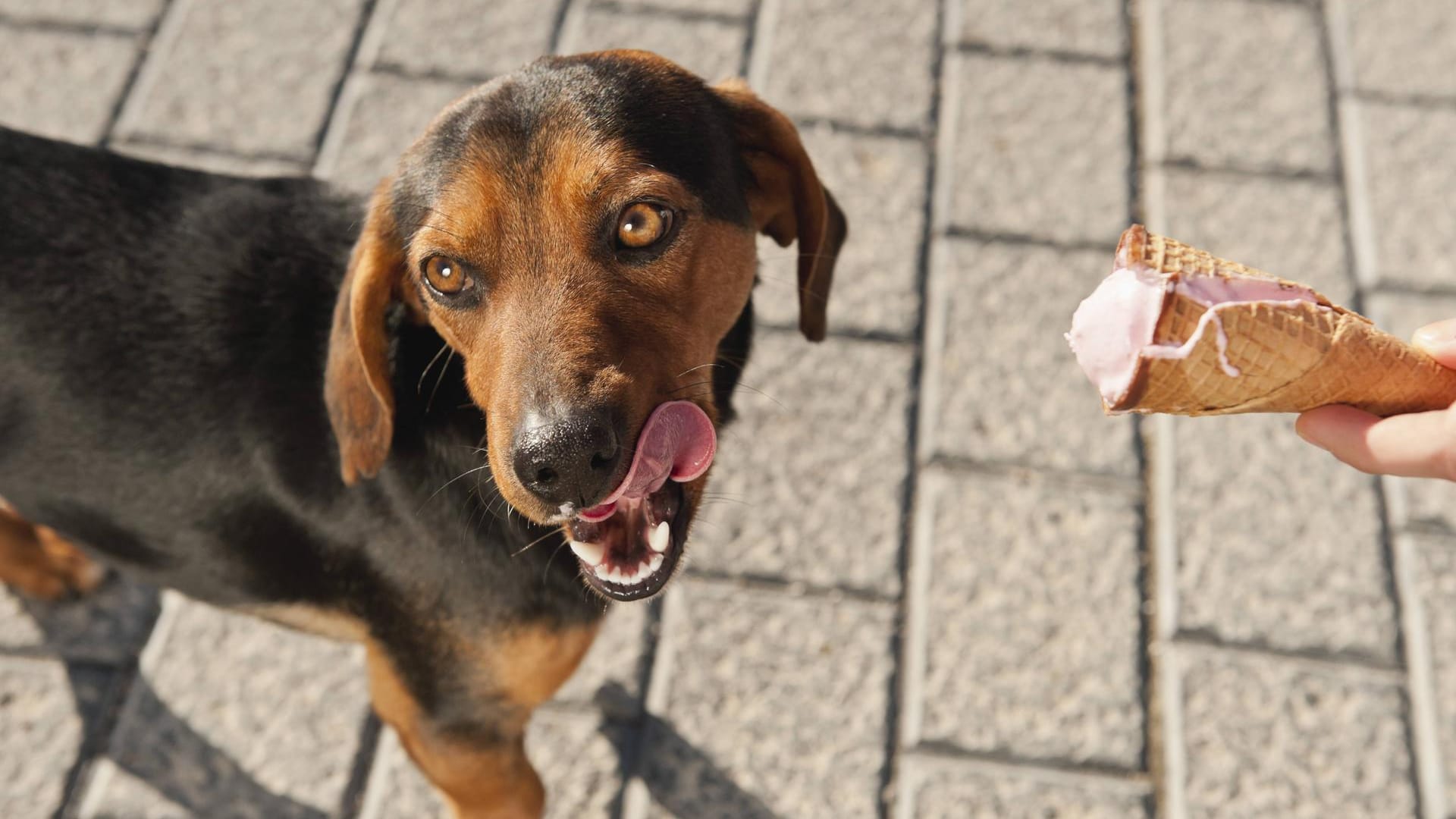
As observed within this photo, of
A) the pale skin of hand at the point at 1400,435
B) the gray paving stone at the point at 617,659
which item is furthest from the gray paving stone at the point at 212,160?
the pale skin of hand at the point at 1400,435

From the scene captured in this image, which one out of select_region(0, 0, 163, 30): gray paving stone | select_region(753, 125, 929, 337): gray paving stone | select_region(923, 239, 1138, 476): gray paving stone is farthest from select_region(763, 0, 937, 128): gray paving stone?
select_region(0, 0, 163, 30): gray paving stone

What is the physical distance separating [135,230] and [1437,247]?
173 inches

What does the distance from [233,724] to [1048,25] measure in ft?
13.5

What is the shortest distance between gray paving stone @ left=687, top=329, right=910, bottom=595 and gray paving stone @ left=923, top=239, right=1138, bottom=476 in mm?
187

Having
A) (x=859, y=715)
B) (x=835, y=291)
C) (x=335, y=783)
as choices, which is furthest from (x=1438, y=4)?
(x=335, y=783)

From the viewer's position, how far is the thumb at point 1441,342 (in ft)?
9.08

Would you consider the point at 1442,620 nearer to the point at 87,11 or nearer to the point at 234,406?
the point at 234,406

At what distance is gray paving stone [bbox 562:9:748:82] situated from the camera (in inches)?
211

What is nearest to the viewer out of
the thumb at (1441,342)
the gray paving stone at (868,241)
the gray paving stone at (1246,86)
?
the thumb at (1441,342)

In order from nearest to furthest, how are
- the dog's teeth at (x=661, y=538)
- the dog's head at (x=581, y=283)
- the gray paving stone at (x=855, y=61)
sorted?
the dog's head at (x=581, y=283)
the dog's teeth at (x=661, y=538)
the gray paving stone at (x=855, y=61)

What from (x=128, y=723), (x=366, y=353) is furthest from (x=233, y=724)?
(x=366, y=353)

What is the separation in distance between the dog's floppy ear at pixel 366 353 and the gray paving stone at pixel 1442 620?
3.14 meters

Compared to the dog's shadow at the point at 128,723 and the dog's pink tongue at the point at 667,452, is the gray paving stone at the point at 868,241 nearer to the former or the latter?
the dog's pink tongue at the point at 667,452

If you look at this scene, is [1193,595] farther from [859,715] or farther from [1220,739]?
[859,715]
